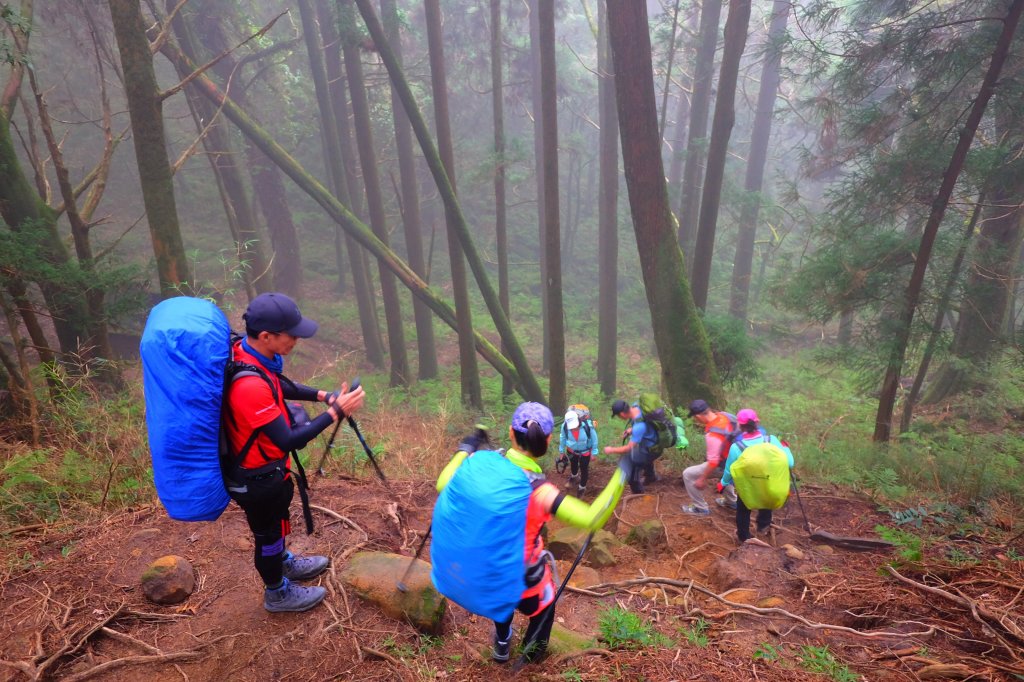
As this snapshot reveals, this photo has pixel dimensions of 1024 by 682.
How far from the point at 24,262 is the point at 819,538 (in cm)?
954

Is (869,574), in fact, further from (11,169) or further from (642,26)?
(11,169)

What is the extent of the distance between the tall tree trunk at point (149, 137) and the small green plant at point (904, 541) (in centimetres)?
836

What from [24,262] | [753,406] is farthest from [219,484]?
[753,406]

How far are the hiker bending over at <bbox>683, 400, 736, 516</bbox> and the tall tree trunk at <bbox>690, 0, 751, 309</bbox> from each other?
3.69 metres

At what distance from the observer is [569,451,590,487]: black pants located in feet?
23.4

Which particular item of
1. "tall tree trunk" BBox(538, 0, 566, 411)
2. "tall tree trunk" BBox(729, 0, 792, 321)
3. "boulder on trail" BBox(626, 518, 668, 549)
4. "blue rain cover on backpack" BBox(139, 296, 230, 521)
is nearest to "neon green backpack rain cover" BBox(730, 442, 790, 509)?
"boulder on trail" BBox(626, 518, 668, 549)

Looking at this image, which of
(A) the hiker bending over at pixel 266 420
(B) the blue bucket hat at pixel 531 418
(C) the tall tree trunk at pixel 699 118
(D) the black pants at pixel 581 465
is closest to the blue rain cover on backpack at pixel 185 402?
(A) the hiker bending over at pixel 266 420

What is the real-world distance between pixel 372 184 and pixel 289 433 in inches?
437

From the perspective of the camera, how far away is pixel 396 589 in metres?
3.70

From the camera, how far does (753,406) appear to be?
13211 mm

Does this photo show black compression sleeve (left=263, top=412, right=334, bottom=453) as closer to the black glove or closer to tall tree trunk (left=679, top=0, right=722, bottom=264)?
the black glove

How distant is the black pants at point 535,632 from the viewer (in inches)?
123

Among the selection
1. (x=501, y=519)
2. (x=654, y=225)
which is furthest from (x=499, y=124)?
(x=501, y=519)

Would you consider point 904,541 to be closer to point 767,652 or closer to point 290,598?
point 767,652
